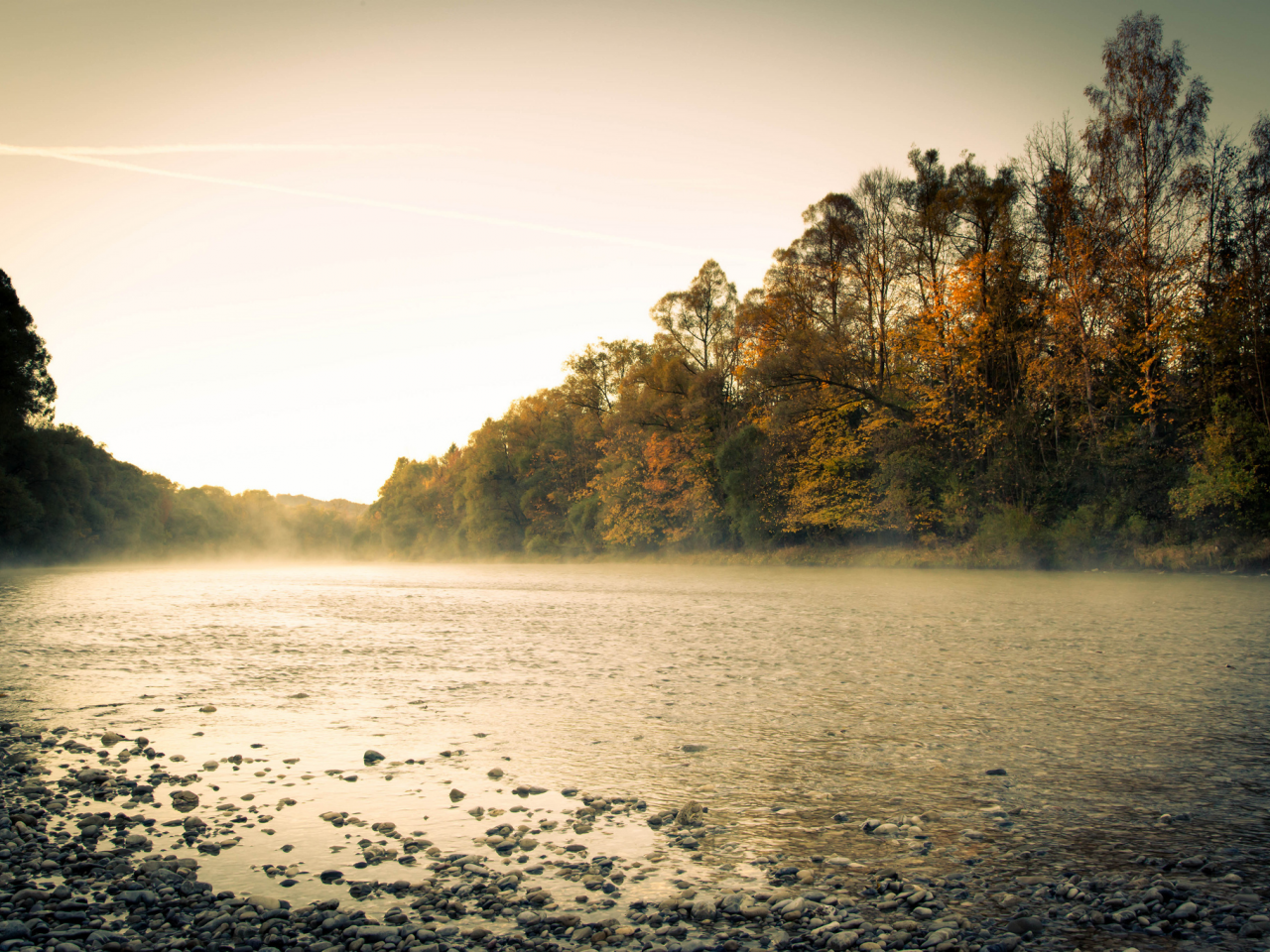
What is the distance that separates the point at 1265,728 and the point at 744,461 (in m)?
38.1

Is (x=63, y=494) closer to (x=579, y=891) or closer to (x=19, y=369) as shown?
(x=19, y=369)

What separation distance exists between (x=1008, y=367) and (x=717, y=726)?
3156 centimetres

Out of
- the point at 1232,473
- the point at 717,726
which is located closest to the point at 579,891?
the point at 717,726

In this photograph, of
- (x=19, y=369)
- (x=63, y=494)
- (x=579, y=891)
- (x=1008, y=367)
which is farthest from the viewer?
(x=63, y=494)

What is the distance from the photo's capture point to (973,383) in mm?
34219

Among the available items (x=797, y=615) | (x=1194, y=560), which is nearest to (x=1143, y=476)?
(x=1194, y=560)

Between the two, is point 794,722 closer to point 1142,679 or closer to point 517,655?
point 1142,679

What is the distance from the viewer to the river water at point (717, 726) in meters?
4.45

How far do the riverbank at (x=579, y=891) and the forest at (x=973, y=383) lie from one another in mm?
27623

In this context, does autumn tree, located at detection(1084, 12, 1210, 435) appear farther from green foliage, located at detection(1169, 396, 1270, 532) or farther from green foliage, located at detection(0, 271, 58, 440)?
green foliage, located at detection(0, 271, 58, 440)

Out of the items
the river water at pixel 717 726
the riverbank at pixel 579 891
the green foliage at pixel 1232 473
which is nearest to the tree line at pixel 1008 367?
the green foliage at pixel 1232 473

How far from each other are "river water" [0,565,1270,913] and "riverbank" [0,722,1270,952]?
58 millimetres

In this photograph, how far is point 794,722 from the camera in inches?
282

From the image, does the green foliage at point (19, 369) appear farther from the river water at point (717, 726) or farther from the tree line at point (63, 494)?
the river water at point (717, 726)
